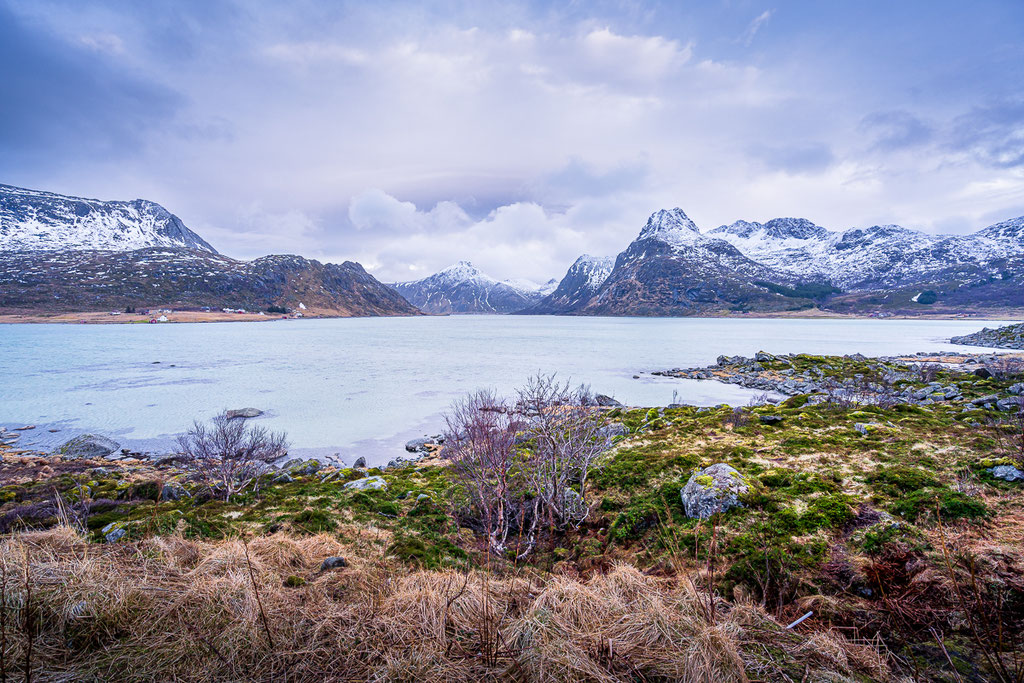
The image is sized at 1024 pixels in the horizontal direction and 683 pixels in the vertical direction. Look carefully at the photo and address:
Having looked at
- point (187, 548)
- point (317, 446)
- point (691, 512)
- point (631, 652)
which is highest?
point (631, 652)

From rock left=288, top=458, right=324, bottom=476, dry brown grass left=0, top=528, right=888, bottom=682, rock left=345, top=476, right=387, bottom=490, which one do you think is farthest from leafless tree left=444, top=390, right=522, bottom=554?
rock left=288, top=458, right=324, bottom=476

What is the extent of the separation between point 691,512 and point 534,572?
3191mm

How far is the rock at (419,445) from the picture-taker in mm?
16144

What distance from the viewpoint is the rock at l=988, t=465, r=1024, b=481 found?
239 inches

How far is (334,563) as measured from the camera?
17.6 feet

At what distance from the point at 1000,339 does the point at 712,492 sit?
71751mm

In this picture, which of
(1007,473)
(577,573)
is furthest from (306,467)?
(1007,473)

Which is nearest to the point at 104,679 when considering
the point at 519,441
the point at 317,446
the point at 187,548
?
the point at 187,548

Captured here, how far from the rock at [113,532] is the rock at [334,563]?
2970mm

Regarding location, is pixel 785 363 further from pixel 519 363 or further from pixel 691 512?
pixel 691 512

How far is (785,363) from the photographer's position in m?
34.8

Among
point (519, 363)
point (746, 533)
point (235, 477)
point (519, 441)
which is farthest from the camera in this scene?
point (519, 363)

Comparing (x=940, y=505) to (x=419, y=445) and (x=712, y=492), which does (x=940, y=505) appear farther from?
(x=419, y=445)

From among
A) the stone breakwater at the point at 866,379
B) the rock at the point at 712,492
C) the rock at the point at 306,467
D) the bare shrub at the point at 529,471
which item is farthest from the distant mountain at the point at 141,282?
the rock at the point at 712,492
